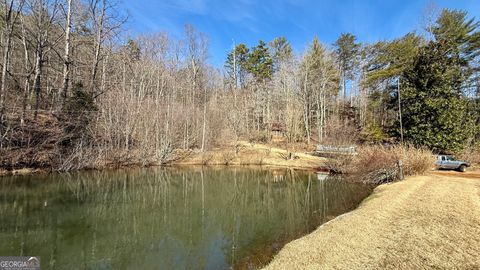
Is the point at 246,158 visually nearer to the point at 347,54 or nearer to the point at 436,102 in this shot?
the point at 436,102

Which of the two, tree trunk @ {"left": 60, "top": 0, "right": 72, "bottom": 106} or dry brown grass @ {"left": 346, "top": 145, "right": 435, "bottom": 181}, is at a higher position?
tree trunk @ {"left": 60, "top": 0, "right": 72, "bottom": 106}

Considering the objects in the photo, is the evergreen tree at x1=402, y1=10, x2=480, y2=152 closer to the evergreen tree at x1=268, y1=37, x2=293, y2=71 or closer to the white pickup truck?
the white pickup truck

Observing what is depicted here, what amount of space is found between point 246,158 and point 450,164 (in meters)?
17.9

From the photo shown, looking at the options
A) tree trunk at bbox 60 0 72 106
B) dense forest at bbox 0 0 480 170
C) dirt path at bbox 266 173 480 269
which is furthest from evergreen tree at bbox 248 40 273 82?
dirt path at bbox 266 173 480 269

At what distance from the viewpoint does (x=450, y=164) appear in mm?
19438

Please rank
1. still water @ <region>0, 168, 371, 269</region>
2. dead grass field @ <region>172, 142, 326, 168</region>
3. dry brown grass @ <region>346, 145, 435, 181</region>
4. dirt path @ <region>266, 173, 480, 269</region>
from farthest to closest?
1. dead grass field @ <region>172, 142, 326, 168</region>
2. dry brown grass @ <region>346, 145, 435, 181</region>
3. still water @ <region>0, 168, 371, 269</region>
4. dirt path @ <region>266, 173, 480, 269</region>

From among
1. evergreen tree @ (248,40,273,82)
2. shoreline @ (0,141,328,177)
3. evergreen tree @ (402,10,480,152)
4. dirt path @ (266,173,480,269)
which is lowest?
dirt path @ (266,173,480,269)

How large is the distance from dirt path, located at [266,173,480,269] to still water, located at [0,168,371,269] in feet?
4.98

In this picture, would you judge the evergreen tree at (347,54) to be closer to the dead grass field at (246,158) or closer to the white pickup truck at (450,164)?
the dead grass field at (246,158)

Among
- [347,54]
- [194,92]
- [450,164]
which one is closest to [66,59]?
[194,92]

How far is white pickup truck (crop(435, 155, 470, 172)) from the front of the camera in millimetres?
19297

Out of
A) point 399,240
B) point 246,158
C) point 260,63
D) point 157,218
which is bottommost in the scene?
point 157,218

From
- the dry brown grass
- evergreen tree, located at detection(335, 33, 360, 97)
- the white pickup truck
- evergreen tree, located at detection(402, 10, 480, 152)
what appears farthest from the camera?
evergreen tree, located at detection(335, 33, 360, 97)

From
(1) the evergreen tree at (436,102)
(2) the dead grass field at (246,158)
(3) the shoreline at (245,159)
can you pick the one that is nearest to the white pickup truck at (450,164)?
(1) the evergreen tree at (436,102)
